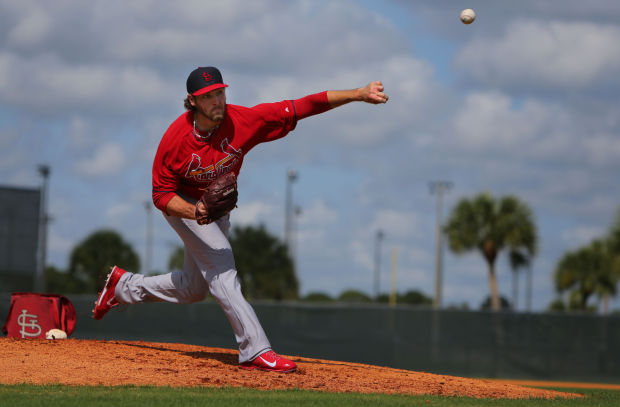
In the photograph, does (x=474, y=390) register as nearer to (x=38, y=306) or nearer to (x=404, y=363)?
(x=38, y=306)

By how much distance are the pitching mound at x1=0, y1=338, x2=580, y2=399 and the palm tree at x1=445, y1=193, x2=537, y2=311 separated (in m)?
34.1

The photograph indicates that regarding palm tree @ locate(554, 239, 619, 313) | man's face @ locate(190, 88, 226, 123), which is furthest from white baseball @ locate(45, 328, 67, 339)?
palm tree @ locate(554, 239, 619, 313)

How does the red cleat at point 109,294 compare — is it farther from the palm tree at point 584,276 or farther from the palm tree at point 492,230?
the palm tree at point 584,276

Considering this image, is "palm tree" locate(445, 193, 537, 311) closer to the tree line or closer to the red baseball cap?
the tree line

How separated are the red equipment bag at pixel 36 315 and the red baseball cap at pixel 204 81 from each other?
3.30 m

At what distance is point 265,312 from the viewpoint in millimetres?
14656

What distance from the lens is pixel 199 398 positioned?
16.5ft

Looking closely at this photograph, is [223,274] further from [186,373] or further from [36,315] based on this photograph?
[36,315]

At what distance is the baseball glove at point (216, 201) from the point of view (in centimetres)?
585

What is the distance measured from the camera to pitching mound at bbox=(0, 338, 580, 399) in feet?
19.0

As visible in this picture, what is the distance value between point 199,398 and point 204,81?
229 centimetres

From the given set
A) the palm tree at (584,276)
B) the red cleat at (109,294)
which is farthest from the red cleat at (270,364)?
the palm tree at (584,276)

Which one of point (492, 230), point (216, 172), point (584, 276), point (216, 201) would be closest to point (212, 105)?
point (216, 172)

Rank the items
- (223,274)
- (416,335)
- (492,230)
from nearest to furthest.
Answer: (223,274)
(416,335)
(492,230)
